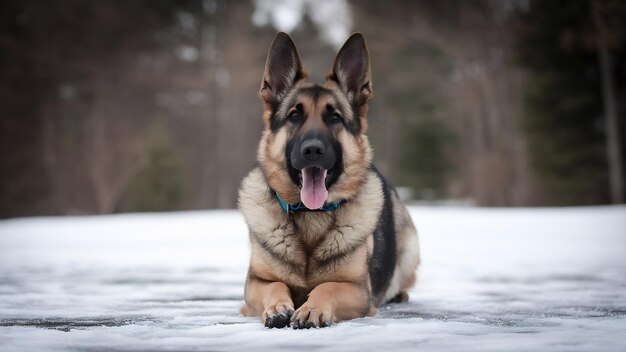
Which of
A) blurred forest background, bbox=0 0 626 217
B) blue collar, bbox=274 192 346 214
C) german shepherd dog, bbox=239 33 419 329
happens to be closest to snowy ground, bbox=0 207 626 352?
german shepherd dog, bbox=239 33 419 329

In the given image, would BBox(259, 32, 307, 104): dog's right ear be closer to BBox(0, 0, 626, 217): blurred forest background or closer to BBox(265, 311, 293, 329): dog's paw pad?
BBox(265, 311, 293, 329): dog's paw pad

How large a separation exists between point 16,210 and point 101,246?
661 inches

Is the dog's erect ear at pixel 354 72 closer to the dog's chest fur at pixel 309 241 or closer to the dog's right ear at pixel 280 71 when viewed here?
the dog's right ear at pixel 280 71

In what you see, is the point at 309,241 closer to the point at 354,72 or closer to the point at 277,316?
the point at 277,316

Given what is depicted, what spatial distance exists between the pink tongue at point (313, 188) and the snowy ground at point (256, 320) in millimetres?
861

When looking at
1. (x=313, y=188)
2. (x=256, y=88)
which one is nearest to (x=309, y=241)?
(x=313, y=188)

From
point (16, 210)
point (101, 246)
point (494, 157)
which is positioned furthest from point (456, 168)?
point (101, 246)

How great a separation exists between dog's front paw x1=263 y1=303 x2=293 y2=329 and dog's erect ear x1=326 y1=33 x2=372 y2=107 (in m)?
1.80

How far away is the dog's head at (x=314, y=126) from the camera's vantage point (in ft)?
14.0

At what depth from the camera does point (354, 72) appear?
4828 millimetres

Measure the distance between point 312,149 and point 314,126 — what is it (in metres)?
0.31

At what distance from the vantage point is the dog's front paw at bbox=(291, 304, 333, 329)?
359cm

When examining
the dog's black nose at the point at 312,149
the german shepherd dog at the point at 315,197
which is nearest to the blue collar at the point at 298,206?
the german shepherd dog at the point at 315,197

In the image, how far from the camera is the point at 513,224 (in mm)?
13883
